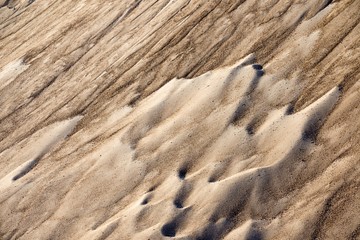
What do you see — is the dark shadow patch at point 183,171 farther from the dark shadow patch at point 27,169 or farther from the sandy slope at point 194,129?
the dark shadow patch at point 27,169

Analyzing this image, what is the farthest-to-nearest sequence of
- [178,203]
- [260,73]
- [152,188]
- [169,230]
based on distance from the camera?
[260,73] < [152,188] < [178,203] < [169,230]

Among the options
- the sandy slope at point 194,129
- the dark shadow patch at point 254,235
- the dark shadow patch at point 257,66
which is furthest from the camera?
the dark shadow patch at point 257,66

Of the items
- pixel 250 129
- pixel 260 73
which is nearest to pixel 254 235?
pixel 250 129

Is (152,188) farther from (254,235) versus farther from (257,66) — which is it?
(257,66)

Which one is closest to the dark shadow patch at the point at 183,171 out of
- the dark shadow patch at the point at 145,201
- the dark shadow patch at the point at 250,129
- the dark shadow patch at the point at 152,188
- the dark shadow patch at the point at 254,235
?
the dark shadow patch at the point at 152,188

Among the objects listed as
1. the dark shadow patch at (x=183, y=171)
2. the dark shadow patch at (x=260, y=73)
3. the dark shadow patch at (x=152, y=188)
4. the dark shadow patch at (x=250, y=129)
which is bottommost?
the dark shadow patch at (x=250, y=129)

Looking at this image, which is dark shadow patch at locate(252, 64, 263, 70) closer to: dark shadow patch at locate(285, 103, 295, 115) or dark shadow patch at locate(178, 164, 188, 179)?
dark shadow patch at locate(285, 103, 295, 115)
